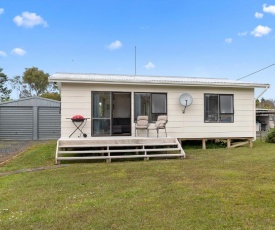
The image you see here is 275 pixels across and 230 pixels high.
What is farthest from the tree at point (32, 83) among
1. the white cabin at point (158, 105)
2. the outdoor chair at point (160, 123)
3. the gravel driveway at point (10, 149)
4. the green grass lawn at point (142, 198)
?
the green grass lawn at point (142, 198)

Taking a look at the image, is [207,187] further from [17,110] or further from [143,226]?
[17,110]

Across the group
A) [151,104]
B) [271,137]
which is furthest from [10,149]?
[271,137]

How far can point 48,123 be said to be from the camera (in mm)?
16516

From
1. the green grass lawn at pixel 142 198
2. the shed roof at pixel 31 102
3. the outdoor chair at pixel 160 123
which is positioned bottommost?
the green grass lawn at pixel 142 198

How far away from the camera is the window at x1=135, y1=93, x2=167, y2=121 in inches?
368

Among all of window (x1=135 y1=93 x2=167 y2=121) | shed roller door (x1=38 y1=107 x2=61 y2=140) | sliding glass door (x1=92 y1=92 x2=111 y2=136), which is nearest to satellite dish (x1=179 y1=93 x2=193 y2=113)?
window (x1=135 y1=93 x2=167 y2=121)

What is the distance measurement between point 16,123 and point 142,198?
14.6 metres

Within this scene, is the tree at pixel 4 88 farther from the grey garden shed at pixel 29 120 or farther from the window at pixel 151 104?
the window at pixel 151 104

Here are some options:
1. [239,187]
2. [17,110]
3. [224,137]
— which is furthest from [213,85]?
[17,110]

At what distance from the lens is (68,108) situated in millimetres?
8734

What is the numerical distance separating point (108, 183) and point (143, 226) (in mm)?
1952

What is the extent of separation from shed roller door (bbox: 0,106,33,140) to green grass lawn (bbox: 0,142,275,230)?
35.8ft

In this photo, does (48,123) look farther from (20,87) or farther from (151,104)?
(20,87)

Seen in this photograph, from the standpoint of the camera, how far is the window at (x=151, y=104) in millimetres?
9352
